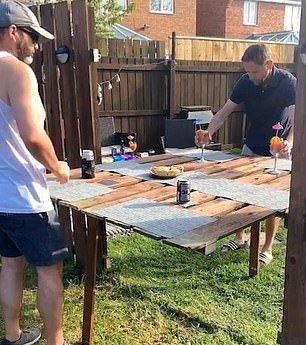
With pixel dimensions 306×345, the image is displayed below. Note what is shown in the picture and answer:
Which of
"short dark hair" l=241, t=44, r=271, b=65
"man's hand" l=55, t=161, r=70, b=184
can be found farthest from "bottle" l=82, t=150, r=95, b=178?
"short dark hair" l=241, t=44, r=271, b=65

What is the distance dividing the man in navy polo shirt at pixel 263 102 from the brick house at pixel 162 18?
1598 cm

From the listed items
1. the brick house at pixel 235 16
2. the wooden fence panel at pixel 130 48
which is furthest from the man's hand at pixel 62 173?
the brick house at pixel 235 16

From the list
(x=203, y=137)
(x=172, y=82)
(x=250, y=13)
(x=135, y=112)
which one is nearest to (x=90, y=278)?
(x=203, y=137)

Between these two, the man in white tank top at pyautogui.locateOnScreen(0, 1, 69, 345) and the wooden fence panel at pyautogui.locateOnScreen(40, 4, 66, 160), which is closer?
the man in white tank top at pyautogui.locateOnScreen(0, 1, 69, 345)

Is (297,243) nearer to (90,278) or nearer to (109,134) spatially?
(90,278)

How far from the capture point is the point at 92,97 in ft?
10.1

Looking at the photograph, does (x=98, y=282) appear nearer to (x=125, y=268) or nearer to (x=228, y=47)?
(x=125, y=268)

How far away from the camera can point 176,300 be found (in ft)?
9.60

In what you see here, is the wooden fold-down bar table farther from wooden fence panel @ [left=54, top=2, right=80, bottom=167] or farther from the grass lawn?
wooden fence panel @ [left=54, top=2, right=80, bottom=167]

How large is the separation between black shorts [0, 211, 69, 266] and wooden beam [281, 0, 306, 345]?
3.37ft

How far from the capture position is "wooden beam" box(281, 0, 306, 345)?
139cm

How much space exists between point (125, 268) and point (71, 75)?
60.8 inches

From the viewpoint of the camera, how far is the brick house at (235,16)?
2191cm

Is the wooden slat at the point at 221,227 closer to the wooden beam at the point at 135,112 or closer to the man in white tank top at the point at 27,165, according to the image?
the man in white tank top at the point at 27,165
